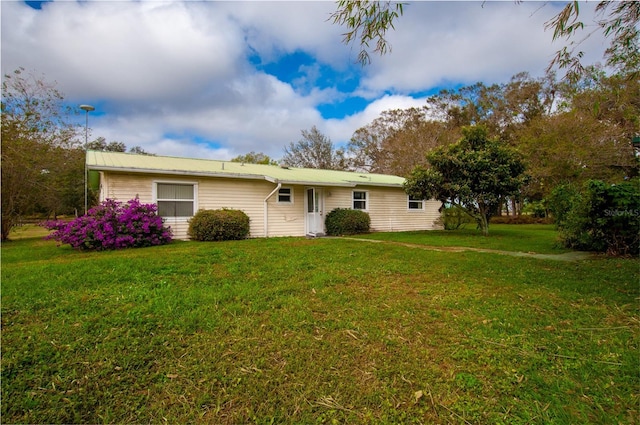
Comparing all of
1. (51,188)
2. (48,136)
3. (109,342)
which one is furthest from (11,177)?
(109,342)

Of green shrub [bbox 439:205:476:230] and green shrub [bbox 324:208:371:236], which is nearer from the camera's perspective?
green shrub [bbox 324:208:371:236]

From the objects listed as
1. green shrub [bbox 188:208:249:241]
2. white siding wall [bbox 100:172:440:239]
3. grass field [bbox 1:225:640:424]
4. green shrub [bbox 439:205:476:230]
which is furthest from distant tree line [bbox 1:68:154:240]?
green shrub [bbox 439:205:476:230]

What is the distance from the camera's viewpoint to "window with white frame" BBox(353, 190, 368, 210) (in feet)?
47.2

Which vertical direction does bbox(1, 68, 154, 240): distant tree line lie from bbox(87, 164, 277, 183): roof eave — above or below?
above

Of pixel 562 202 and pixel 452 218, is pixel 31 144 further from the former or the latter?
pixel 452 218

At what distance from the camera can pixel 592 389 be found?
2.15m

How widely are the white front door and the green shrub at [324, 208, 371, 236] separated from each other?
38 centimetres

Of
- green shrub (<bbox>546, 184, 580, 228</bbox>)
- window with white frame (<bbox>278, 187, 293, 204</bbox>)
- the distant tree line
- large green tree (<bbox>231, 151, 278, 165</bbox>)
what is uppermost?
large green tree (<bbox>231, 151, 278, 165</bbox>)

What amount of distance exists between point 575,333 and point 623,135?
1956 centimetres

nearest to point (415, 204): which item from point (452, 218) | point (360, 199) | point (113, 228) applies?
point (452, 218)

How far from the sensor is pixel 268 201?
12180 millimetres

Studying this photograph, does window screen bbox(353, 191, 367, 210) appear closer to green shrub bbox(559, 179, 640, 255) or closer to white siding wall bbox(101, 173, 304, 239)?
white siding wall bbox(101, 173, 304, 239)

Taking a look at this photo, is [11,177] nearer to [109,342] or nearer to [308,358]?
[109,342]

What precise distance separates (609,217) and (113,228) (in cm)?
1278
